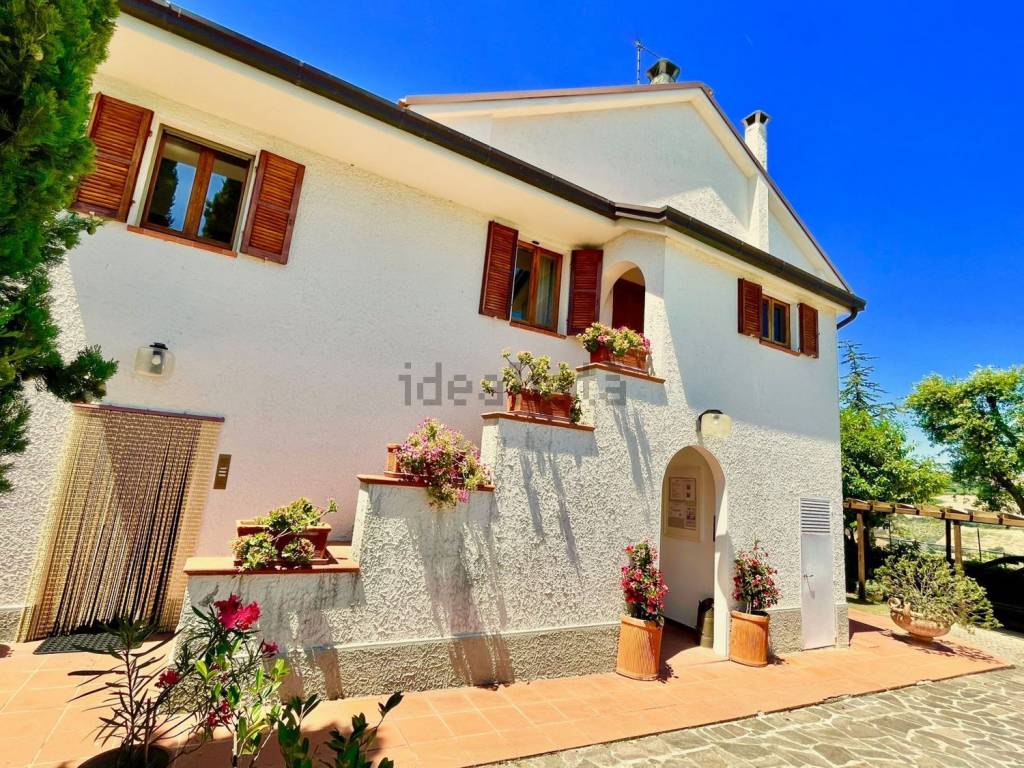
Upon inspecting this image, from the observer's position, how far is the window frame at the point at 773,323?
1123cm

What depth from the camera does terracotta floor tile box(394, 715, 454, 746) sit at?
493 cm

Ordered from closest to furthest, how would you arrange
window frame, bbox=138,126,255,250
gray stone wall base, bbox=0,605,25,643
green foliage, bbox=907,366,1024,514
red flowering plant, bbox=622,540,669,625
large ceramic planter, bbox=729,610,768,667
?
gray stone wall base, bbox=0,605,25,643 < window frame, bbox=138,126,255,250 < red flowering plant, bbox=622,540,669,625 < large ceramic planter, bbox=729,610,768,667 < green foliage, bbox=907,366,1024,514

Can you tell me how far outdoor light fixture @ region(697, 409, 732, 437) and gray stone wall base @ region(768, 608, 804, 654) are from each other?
Result: 3.79 meters

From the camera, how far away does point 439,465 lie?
6.14m

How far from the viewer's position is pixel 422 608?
602 centimetres

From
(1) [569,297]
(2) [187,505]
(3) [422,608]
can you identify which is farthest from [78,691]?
(1) [569,297]

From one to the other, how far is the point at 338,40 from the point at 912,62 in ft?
45.8

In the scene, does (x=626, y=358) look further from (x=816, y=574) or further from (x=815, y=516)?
(x=816, y=574)

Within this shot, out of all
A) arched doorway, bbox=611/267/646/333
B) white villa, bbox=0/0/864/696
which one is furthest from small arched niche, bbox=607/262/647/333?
white villa, bbox=0/0/864/696

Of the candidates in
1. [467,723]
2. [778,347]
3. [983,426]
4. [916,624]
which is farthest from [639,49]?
[983,426]

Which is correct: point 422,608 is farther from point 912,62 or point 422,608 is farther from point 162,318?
point 912,62

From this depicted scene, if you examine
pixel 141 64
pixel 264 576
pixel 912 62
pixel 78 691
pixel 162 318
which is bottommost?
pixel 78 691

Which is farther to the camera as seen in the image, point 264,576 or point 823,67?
point 823,67

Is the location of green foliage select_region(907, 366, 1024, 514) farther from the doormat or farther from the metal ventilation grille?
the doormat
